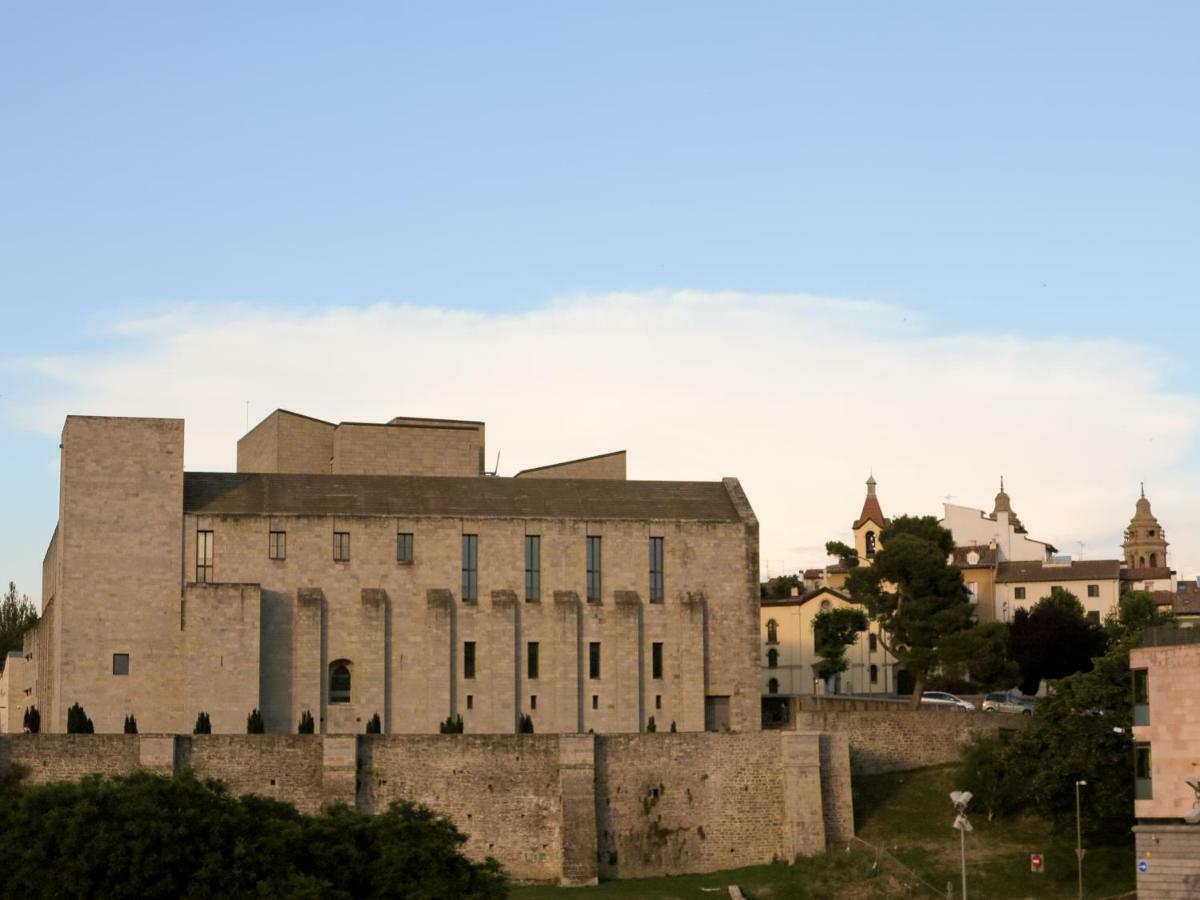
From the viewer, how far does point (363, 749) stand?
67.5m

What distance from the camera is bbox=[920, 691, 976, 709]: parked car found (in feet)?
274

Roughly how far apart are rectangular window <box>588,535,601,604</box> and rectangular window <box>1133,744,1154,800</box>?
27530 mm

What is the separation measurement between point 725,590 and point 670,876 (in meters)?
15.2

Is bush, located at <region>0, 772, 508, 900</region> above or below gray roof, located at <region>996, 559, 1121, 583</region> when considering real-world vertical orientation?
below

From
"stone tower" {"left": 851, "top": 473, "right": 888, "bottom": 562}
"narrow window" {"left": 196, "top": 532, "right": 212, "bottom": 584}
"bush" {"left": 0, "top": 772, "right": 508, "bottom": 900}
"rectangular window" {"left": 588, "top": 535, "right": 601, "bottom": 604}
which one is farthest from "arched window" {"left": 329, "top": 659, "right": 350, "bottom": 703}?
"stone tower" {"left": 851, "top": 473, "right": 888, "bottom": 562}

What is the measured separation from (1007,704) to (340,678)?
2539cm

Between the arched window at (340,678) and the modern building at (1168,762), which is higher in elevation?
the arched window at (340,678)

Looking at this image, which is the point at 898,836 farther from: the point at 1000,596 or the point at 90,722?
the point at 1000,596

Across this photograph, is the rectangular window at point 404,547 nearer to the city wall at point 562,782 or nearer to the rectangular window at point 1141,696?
the city wall at point 562,782

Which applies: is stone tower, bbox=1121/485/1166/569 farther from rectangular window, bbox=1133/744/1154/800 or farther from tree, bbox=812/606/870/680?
rectangular window, bbox=1133/744/1154/800

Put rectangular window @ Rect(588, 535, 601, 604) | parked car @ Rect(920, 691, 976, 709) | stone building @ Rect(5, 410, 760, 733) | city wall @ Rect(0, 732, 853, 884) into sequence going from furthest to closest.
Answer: parked car @ Rect(920, 691, 976, 709), rectangular window @ Rect(588, 535, 601, 604), stone building @ Rect(5, 410, 760, 733), city wall @ Rect(0, 732, 853, 884)

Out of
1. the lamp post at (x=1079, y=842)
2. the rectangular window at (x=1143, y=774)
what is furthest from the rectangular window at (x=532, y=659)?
the rectangular window at (x=1143, y=774)

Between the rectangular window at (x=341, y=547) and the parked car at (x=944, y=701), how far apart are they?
22718 mm

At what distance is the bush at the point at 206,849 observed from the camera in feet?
171
